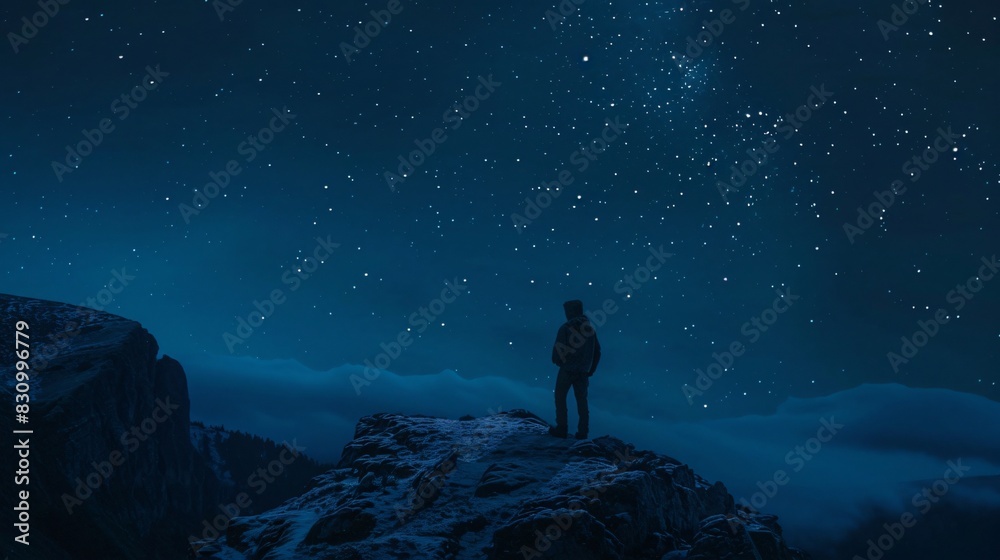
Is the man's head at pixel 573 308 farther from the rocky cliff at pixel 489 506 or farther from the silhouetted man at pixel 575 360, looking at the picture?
the rocky cliff at pixel 489 506

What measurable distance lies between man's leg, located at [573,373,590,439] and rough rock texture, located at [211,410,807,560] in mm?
977

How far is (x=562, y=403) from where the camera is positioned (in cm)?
1514

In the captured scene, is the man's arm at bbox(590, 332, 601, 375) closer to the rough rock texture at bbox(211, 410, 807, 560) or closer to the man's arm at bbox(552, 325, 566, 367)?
the man's arm at bbox(552, 325, 566, 367)

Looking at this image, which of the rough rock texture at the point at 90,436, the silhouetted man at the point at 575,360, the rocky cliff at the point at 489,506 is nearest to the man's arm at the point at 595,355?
the silhouetted man at the point at 575,360

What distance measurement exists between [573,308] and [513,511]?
5.99 metres

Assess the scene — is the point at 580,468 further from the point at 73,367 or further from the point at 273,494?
the point at 273,494

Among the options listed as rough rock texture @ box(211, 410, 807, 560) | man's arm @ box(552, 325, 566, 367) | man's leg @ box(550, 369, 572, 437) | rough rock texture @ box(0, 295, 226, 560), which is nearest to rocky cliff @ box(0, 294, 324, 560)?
rough rock texture @ box(0, 295, 226, 560)

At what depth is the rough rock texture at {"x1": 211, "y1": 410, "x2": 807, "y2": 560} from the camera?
991 cm

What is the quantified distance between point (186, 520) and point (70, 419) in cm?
5978

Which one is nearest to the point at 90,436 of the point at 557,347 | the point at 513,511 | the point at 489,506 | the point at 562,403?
the point at 562,403

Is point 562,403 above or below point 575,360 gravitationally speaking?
below

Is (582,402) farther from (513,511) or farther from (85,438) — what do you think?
(85,438)

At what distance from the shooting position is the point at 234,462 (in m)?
162

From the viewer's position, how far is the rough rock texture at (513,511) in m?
9.91
